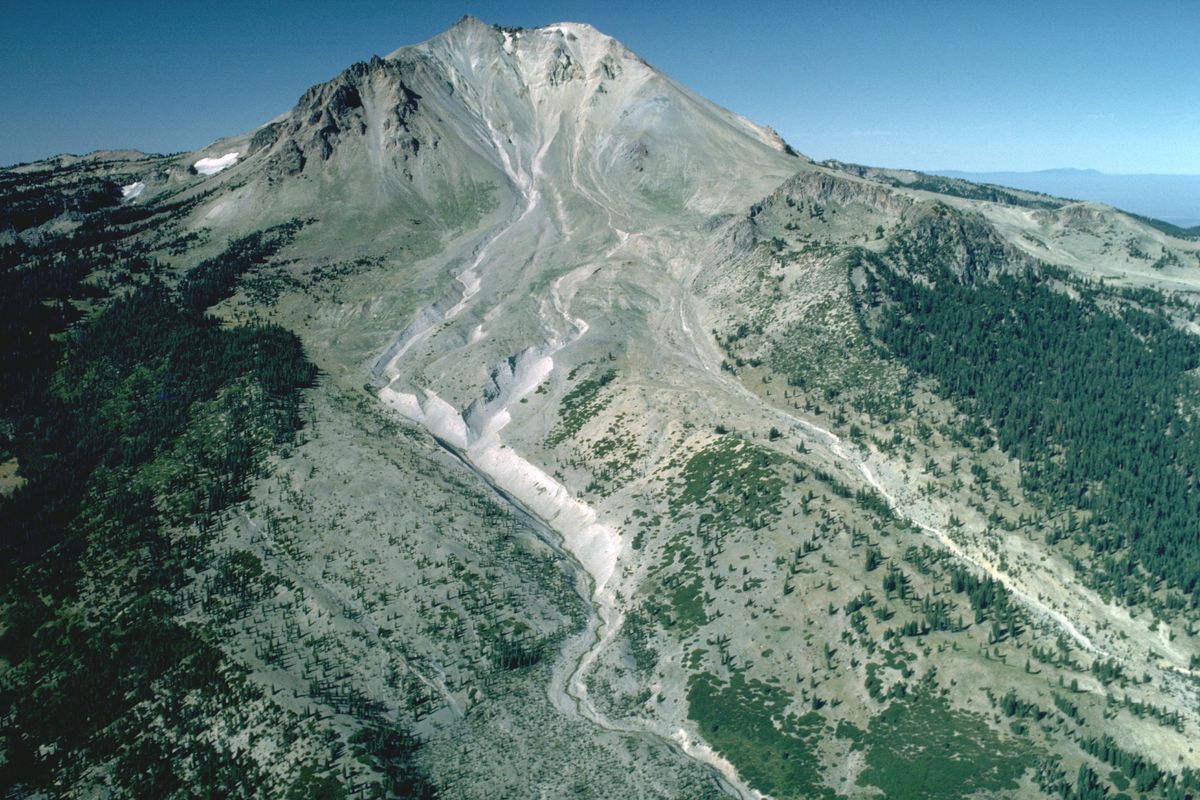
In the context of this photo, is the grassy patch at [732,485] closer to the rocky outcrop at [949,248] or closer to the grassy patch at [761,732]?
the grassy patch at [761,732]

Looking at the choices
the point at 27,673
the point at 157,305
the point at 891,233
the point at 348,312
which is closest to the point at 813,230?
the point at 891,233

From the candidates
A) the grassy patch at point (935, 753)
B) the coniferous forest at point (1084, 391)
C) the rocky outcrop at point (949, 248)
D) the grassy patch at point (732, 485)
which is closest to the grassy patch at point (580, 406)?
the grassy patch at point (732, 485)

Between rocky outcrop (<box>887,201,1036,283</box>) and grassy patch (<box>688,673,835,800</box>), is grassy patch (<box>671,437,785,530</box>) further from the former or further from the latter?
rocky outcrop (<box>887,201,1036,283</box>)

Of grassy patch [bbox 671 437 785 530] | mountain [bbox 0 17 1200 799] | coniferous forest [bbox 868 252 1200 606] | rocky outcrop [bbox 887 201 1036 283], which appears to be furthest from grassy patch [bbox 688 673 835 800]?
rocky outcrop [bbox 887 201 1036 283]

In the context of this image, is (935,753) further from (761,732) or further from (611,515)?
(611,515)

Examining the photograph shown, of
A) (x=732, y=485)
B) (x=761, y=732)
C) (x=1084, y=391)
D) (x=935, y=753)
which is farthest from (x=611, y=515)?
(x=1084, y=391)

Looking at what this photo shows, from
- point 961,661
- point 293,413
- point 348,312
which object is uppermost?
point 348,312

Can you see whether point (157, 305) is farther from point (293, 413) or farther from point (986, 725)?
point (986, 725)

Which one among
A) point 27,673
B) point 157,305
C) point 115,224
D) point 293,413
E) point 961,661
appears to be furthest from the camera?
point 115,224
